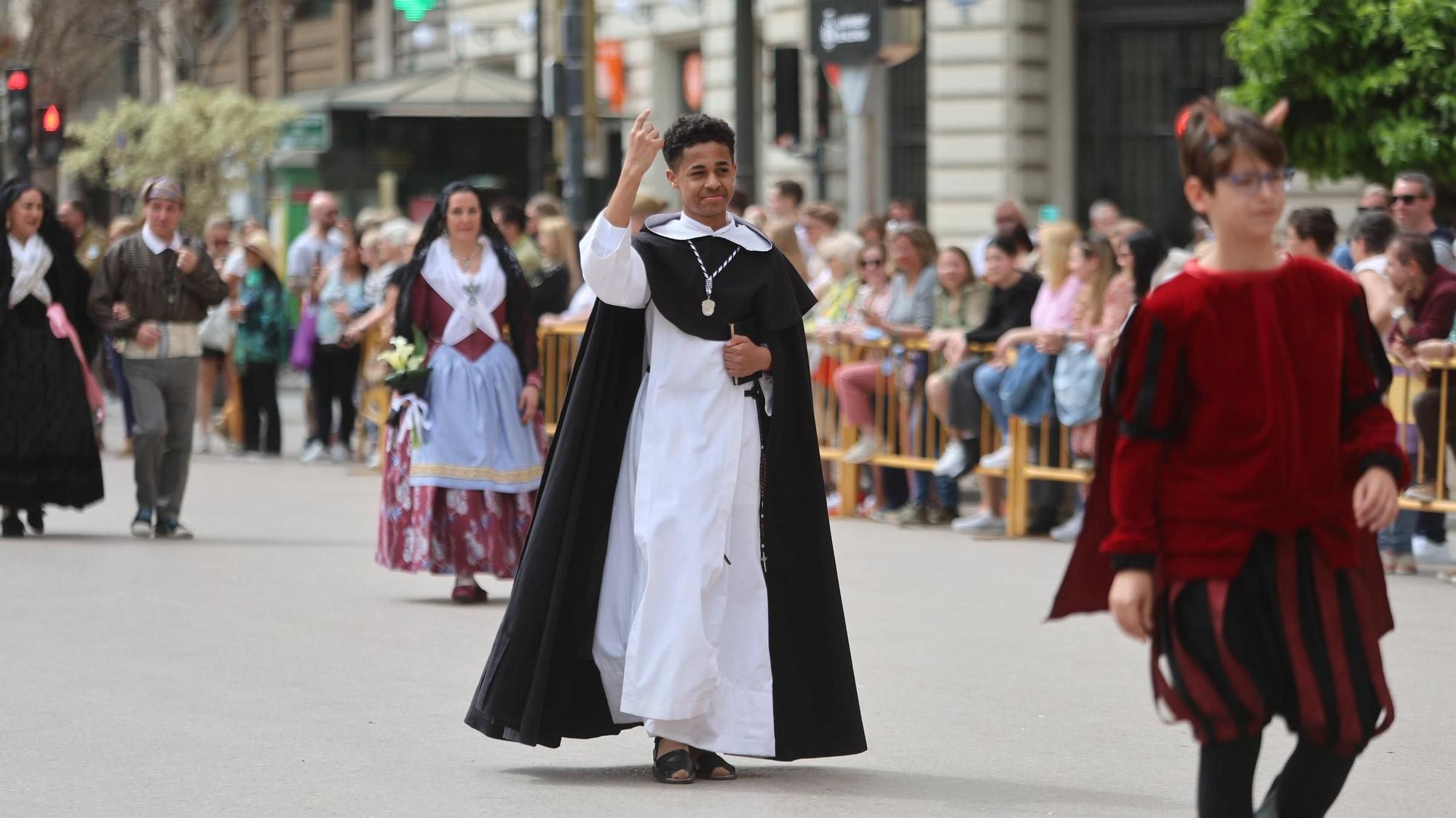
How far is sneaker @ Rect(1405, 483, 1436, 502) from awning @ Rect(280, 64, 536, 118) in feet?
59.1

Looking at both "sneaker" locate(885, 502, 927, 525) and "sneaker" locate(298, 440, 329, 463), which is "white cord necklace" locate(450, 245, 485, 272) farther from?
"sneaker" locate(298, 440, 329, 463)

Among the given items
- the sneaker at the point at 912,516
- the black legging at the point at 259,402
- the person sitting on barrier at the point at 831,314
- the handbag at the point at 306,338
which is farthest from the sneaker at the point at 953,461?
the black legging at the point at 259,402

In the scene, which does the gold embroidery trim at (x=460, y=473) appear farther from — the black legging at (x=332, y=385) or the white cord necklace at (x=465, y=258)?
the black legging at (x=332, y=385)

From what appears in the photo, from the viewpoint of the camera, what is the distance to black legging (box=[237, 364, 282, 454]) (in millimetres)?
19562

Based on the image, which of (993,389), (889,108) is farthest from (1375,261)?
(889,108)

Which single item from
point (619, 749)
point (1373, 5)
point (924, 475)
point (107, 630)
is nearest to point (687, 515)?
point (619, 749)

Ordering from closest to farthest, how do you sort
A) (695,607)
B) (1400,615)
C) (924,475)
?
(695,607) → (1400,615) → (924,475)

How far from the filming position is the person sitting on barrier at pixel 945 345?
14.2 m

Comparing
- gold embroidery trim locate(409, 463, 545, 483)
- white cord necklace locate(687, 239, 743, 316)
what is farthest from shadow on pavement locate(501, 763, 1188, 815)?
gold embroidery trim locate(409, 463, 545, 483)

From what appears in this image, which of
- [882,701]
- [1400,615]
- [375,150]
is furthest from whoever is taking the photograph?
[375,150]

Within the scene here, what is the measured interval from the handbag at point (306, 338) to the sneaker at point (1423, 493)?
32.2ft

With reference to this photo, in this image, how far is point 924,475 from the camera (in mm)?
14750

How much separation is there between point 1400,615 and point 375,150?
2329cm

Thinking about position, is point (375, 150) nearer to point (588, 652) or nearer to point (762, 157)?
point (762, 157)
